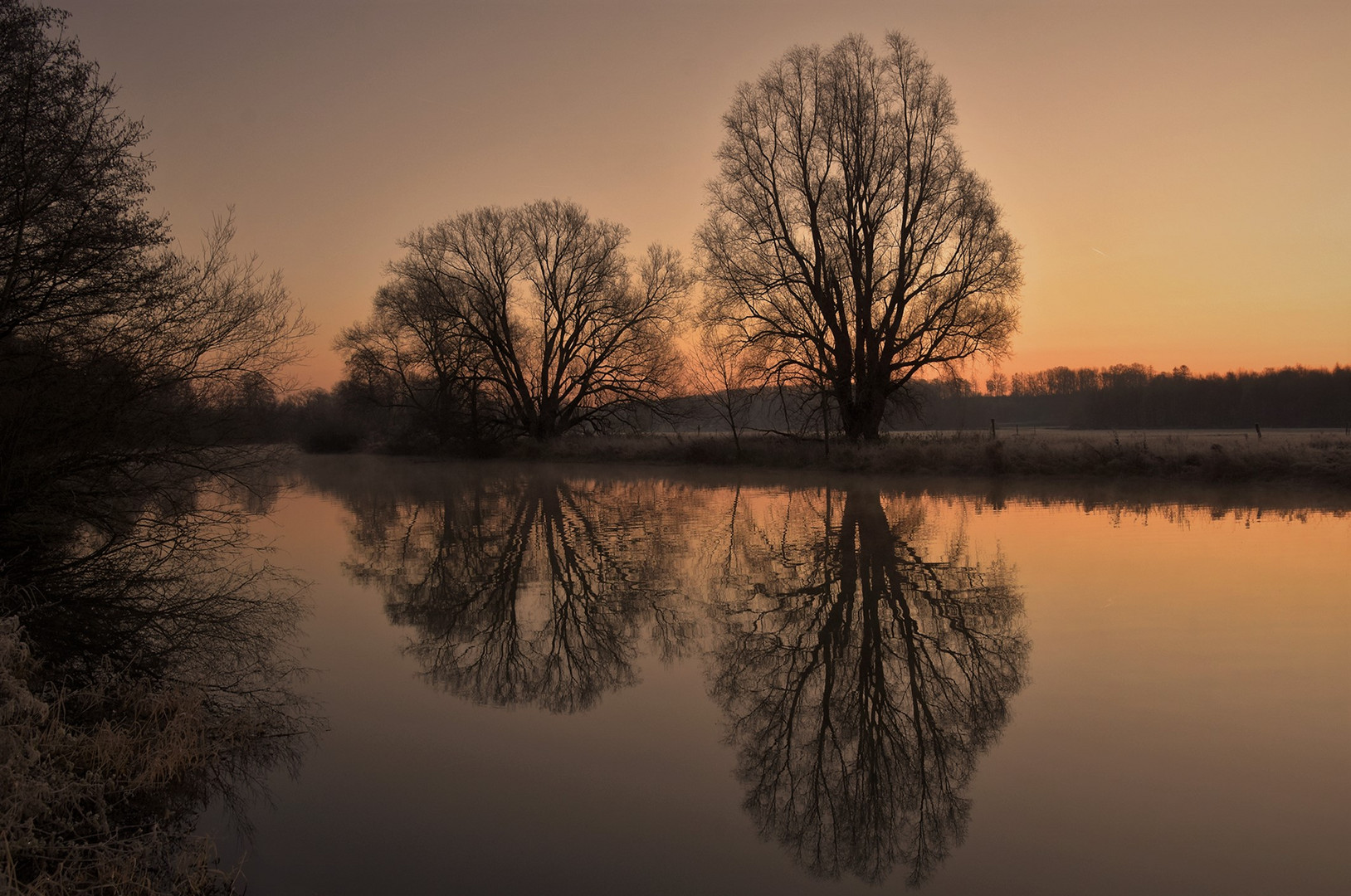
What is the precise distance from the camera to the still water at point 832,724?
3.94 m

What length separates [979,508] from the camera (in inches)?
679

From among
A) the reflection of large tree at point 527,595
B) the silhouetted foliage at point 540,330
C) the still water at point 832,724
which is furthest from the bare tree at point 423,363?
the still water at point 832,724

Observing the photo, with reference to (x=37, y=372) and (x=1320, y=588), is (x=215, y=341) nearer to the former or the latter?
(x=37, y=372)

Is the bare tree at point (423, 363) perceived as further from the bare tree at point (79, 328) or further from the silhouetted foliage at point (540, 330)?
the bare tree at point (79, 328)

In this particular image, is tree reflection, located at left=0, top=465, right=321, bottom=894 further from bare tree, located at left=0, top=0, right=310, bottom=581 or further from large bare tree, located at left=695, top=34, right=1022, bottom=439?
large bare tree, located at left=695, top=34, right=1022, bottom=439

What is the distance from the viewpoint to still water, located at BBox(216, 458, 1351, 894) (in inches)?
155

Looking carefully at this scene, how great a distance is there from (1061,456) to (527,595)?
19.2 meters

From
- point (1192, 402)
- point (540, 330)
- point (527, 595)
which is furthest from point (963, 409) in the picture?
point (527, 595)

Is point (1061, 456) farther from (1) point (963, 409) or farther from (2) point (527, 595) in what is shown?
(1) point (963, 409)

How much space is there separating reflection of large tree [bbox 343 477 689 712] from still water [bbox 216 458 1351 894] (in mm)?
56

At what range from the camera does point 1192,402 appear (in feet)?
245

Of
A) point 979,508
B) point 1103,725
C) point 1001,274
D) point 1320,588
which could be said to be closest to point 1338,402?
point 1001,274

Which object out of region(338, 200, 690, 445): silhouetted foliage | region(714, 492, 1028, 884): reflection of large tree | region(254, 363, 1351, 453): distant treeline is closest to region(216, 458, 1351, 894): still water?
region(714, 492, 1028, 884): reflection of large tree

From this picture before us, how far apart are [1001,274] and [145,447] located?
25.2 meters
